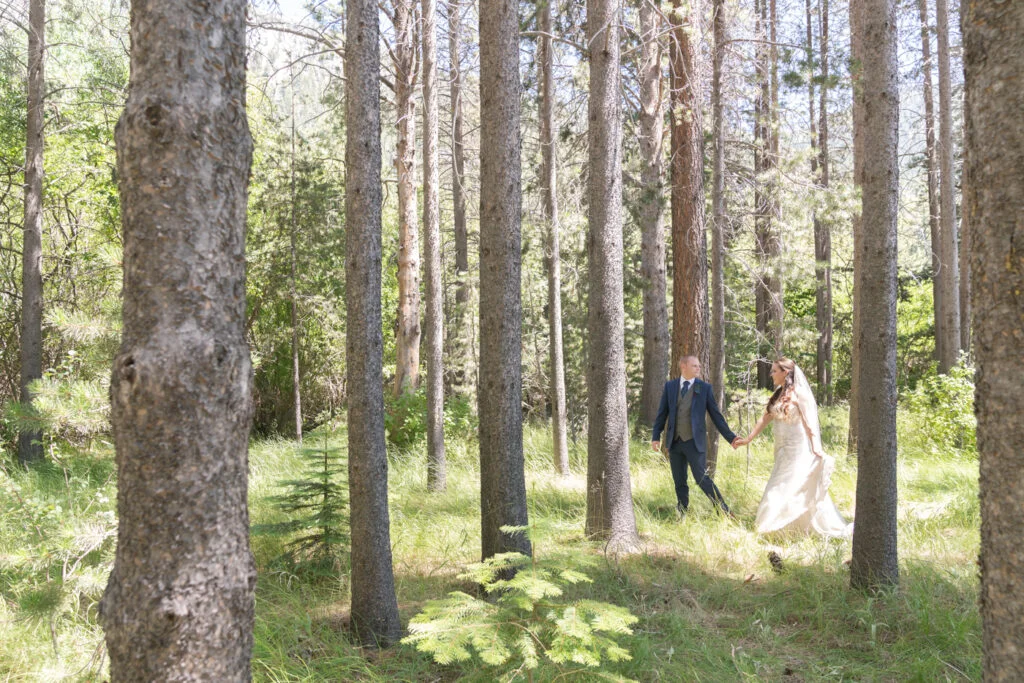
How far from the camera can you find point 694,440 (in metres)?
7.98

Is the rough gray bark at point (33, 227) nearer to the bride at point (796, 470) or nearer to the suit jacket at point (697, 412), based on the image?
the suit jacket at point (697, 412)

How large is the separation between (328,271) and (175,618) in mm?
15671

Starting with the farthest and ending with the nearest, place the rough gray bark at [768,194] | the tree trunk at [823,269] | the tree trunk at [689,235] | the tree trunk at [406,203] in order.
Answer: the tree trunk at [823,269] < the rough gray bark at [768,194] < the tree trunk at [406,203] < the tree trunk at [689,235]

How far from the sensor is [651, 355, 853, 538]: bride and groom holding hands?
7.38 meters

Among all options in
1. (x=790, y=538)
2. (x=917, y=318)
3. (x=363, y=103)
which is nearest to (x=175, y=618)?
(x=363, y=103)

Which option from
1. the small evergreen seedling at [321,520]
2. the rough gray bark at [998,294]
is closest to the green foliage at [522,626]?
the rough gray bark at [998,294]

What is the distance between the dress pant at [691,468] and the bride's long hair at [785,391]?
3.14ft

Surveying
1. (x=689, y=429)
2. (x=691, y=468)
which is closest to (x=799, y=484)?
(x=691, y=468)

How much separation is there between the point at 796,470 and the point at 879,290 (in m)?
2.83

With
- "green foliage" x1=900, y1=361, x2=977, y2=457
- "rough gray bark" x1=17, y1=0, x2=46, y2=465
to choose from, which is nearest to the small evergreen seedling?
"rough gray bark" x1=17, y1=0, x2=46, y2=465

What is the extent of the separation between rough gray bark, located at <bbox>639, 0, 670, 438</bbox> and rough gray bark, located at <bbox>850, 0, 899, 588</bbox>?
5433 millimetres

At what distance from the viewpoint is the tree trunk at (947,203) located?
13344mm

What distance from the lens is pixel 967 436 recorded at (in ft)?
36.2

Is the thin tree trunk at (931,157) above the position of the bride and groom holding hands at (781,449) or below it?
above
